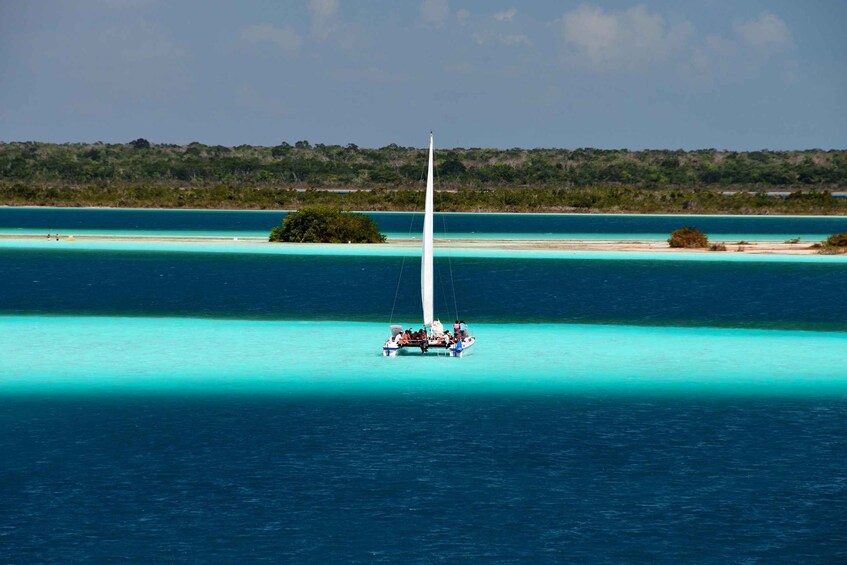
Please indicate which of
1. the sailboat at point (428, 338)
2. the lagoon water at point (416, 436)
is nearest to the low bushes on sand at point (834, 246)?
the lagoon water at point (416, 436)

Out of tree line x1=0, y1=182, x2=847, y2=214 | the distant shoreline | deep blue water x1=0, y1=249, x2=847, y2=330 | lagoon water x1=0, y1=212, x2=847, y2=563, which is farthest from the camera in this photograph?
tree line x1=0, y1=182, x2=847, y2=214

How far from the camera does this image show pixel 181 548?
1744cm

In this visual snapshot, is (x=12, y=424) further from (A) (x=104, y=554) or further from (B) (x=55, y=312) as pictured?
(B) (x=55, y=312)

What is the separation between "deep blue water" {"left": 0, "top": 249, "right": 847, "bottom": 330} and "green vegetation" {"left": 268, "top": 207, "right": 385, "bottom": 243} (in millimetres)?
9780

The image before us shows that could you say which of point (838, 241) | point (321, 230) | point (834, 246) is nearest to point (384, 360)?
point (834, 246)

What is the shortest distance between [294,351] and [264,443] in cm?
1107

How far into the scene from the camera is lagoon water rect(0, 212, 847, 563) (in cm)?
1806

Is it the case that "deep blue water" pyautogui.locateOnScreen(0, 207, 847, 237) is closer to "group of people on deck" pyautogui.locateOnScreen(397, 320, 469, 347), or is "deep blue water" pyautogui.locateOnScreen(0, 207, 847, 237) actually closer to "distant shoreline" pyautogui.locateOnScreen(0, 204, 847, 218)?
"distant shoreline" pyautogui.locateOnScreen(0, 204, 847, 218)

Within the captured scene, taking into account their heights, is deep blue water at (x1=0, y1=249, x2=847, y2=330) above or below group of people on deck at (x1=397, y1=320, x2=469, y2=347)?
below

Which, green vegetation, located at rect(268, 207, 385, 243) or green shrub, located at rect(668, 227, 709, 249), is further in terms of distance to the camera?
→ green vegetation, located at rect(268, 207, 385, 243)

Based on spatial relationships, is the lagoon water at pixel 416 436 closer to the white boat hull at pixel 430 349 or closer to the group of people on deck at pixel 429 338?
the white boat hull at pixel 430 349

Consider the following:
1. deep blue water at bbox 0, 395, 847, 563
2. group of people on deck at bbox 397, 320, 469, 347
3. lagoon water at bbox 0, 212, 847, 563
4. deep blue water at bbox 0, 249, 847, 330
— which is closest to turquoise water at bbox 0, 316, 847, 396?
lagoon water at bbox 0, 212, 847, 563

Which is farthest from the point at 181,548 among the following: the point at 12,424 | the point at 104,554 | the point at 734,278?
the point at 734,278

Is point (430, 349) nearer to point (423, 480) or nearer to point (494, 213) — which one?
point (423, 480)
